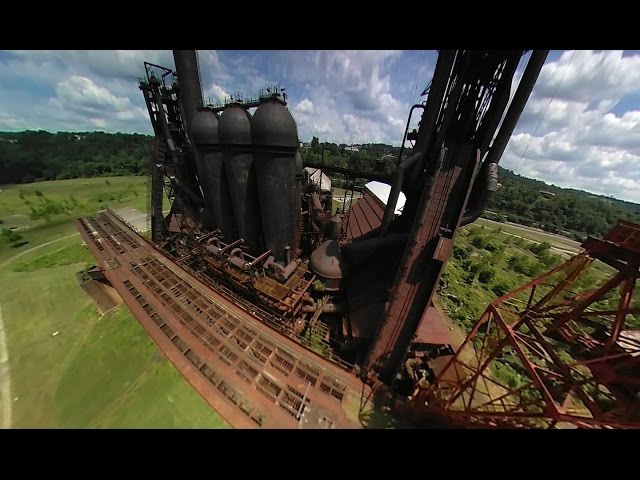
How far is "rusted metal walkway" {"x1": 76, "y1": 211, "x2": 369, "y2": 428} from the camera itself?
845cm

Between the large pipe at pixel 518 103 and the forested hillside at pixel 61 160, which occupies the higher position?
the large pipe at pixel 518 103

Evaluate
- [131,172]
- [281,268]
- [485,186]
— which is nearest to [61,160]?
[131,172]

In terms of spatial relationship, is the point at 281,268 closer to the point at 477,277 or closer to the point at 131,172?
the point at 477,277

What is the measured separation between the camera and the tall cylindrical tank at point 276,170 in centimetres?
1277

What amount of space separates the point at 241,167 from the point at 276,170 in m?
3.21

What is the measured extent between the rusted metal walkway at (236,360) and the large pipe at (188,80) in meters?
14.2

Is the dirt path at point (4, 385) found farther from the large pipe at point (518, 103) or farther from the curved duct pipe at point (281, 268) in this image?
the large pipe at point (518, 103)

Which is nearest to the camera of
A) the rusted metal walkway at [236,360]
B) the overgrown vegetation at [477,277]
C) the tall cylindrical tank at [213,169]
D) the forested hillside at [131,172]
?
the rusted metal walkway at [236,360]

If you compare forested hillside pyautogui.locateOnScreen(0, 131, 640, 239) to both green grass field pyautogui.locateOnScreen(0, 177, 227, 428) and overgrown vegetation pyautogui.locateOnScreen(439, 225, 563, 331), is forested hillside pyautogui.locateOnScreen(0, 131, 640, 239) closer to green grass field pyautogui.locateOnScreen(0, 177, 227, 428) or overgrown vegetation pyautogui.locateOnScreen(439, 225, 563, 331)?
overgrown vegetation pyautogui.locateOnScreen(439, 225, 563, 331)

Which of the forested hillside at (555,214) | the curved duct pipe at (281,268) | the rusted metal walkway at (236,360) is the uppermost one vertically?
the curved duct pipe at (281,268)

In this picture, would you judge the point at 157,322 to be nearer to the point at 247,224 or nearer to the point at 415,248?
the point at 247,224

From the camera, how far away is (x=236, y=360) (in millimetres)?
9969

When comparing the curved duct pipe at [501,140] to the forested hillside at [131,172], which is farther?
the forested hillside at [131,172]

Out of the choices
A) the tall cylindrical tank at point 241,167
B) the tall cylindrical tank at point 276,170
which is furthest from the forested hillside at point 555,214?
the tall cylindrical tank at point 241,167
